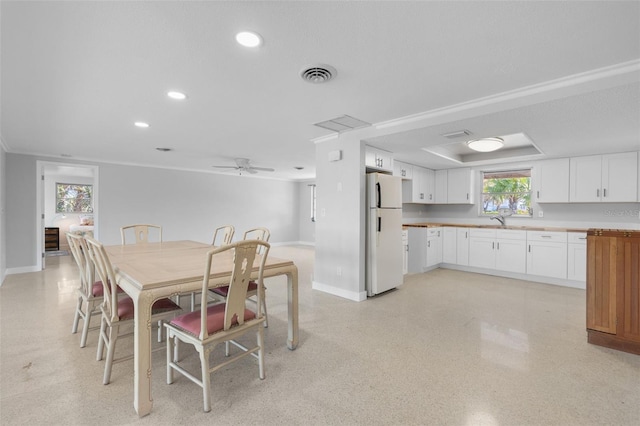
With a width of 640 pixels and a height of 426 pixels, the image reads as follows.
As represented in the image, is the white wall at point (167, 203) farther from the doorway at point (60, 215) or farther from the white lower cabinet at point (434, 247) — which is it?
the white lower cabinet at point (434, 247)

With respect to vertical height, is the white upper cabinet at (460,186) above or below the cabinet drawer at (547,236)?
above

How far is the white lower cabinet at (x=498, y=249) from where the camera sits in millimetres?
5012

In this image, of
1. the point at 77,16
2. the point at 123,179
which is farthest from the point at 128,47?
the point at 123,179

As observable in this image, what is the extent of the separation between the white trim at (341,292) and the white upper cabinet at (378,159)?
1777 mm

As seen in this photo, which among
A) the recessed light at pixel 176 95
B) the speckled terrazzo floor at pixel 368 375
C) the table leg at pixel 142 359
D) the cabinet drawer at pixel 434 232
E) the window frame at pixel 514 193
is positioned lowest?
the speckled terrazzo floor at pixel 368 375

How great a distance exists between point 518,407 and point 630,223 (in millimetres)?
4749

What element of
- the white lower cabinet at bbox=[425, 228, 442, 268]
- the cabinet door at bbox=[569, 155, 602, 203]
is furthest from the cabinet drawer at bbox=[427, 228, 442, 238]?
the cabinet door at bbox=[569, 155, 602, 203]

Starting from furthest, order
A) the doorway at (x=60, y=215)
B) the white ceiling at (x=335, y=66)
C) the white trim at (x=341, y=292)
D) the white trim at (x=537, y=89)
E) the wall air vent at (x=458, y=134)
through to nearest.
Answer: the doorway at (x=60, y=215)
the white trim at (x=341, y=292)
the wall air vent at (x=458, y=134)
the white trim at (x=537, y=89)
the white ceiling at (x=335, y=66)

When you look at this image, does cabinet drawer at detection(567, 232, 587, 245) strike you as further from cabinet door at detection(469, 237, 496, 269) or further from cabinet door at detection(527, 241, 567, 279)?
cabinet door at detection(469, 237, 496, 269)

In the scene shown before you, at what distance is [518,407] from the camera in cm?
181

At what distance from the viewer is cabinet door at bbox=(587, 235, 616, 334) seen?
8.63ft

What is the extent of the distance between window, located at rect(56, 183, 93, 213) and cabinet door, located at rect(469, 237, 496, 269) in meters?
10.9

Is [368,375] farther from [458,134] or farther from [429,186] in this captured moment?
[429,186]

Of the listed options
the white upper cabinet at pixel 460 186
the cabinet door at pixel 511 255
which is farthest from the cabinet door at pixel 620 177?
the white upper cabinet at pixel 460 186
